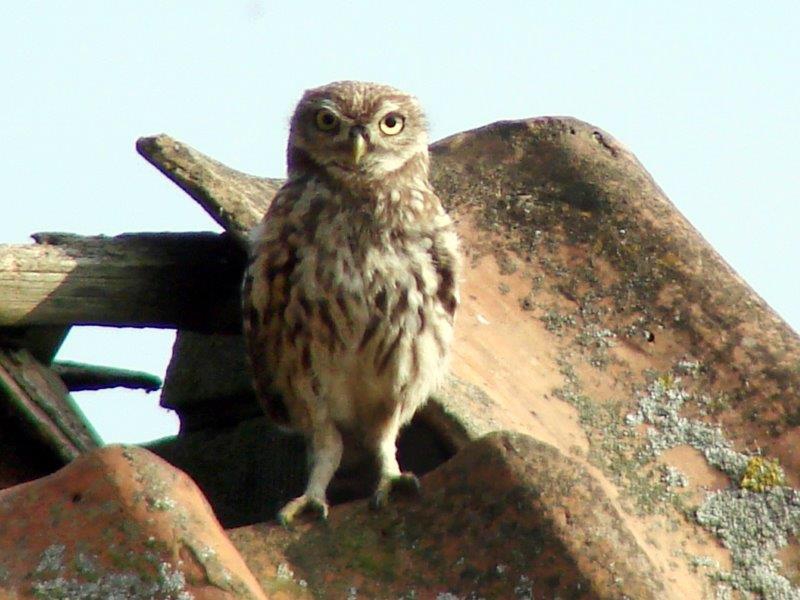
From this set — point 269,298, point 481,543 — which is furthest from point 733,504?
point 269,298

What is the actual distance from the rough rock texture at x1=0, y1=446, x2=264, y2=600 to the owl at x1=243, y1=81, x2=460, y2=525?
4.54 feet

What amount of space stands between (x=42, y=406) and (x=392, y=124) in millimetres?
1403

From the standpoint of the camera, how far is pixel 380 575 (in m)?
3.07

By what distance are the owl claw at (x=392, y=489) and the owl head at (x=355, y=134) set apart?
4.32ft

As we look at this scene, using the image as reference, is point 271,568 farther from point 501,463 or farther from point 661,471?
point 661,471

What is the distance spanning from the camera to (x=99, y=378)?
4715 mm

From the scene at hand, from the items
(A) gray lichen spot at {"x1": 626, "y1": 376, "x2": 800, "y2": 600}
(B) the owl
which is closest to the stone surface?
(A) gray lichen spot at {"x1": 626, "y1": 376, "x2": 800, "y2": 600}

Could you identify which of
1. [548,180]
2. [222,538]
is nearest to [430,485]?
[222,538]

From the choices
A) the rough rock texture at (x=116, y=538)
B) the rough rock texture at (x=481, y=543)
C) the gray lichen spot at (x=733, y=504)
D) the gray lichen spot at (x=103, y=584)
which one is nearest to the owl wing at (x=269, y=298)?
the gray lichen spot at (x=733, y=504)

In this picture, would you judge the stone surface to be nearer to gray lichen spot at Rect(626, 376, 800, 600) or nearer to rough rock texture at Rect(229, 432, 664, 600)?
gray lichen spot at Rect(626, 376, 800, 600)

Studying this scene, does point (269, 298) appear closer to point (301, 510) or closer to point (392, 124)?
point (392, 124)

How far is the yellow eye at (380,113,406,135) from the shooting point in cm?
480

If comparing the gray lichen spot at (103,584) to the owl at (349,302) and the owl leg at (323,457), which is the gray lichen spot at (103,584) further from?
the owl at (349,302)

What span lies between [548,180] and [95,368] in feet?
4.93
